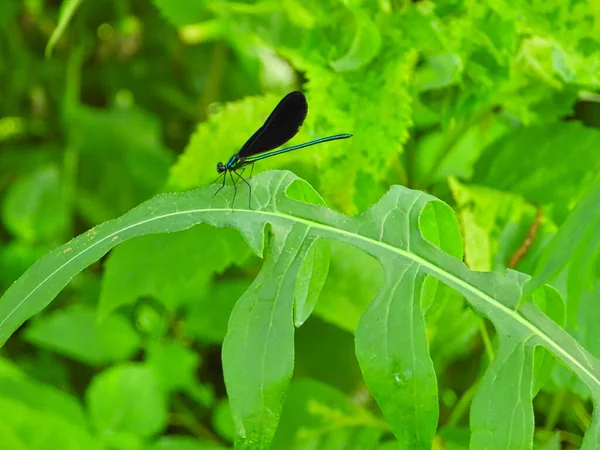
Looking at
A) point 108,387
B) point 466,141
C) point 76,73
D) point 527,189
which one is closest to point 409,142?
point 527,189

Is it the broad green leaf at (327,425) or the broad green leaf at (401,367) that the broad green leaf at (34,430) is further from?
the broad green leaf at (401,367)

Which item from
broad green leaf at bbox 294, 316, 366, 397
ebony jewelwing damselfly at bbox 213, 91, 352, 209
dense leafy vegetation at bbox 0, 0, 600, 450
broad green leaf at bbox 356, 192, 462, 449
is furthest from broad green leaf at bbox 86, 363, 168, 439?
broad green leaf at bbox 356, 192, 462, 449

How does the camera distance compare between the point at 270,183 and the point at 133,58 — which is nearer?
the point at 270,183

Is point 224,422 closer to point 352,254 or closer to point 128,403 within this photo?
point 128,403

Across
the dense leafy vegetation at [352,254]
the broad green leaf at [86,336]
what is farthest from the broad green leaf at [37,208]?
the broad green leaf at [86,336]

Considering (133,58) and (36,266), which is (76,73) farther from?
(36,266)

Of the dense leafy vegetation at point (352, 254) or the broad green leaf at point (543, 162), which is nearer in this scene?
the dense leafy vegetation at point (352, 254)

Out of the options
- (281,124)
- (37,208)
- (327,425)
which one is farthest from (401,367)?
(37,208)
